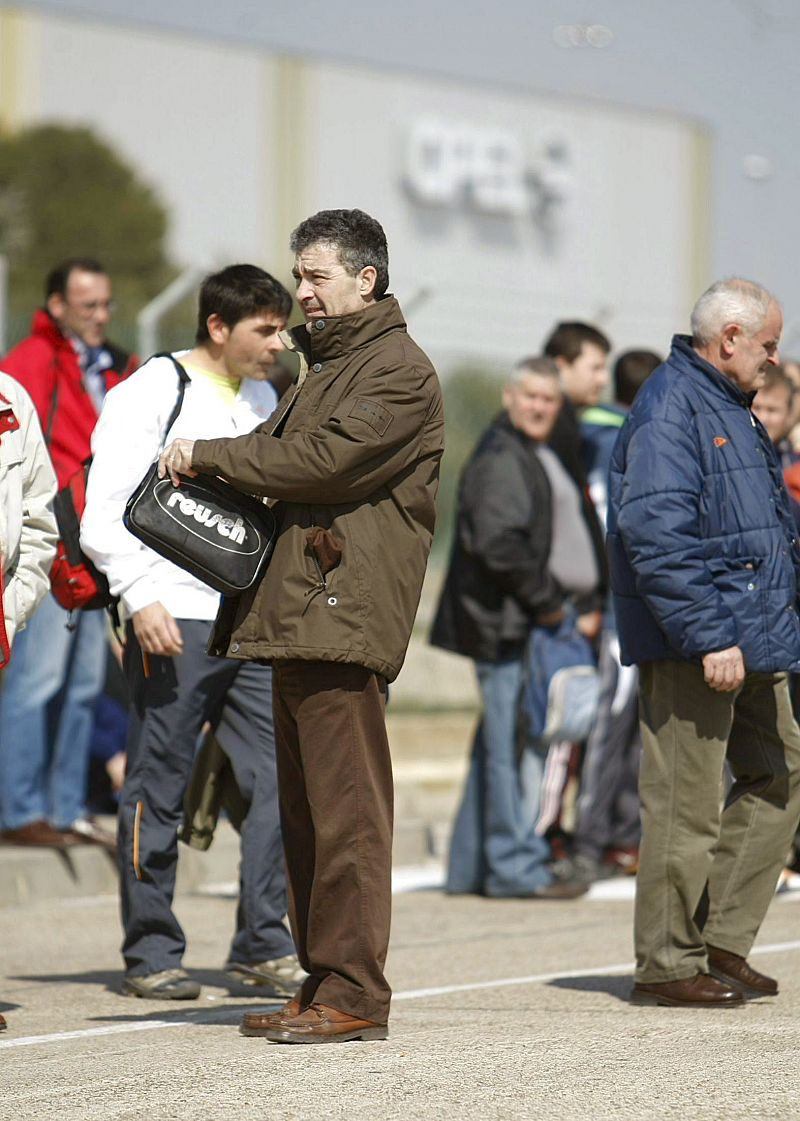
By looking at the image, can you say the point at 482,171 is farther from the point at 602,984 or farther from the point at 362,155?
the point at 602,984

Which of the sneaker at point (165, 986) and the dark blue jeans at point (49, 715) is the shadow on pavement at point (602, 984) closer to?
the sneaker at point (165, 986)

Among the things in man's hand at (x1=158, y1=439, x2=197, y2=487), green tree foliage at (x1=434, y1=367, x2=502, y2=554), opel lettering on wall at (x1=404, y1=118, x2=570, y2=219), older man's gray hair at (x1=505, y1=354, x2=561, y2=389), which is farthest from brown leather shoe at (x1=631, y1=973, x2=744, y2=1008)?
opel lettering on wall at (x1=404, y1=118, x2=570, y2=219)

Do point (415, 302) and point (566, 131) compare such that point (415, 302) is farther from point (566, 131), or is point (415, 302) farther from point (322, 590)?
point (566, 131)

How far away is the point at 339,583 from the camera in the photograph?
18.3 feet

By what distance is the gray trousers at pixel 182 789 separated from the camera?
272 inches

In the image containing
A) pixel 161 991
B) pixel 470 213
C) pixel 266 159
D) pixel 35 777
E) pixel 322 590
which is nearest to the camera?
pixel 322 590

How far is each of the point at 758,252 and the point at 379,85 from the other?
38.4 feet

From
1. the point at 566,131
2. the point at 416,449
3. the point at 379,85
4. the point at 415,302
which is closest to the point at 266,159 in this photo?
the point at 379,85

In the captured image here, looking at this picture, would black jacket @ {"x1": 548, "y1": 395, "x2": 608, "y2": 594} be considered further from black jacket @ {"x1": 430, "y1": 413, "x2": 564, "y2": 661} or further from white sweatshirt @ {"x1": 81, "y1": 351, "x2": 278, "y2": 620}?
white sweatshirt @ {"x1": 81, "y1": 351, "x2": 278, "y2": 620}

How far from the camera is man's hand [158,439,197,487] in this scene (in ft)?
19.0

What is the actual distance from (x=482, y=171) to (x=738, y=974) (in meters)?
46.9

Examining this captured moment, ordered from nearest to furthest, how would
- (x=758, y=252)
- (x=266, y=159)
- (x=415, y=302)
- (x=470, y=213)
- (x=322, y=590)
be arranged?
1. (x=322, y=590)
2. (x=415, y=302)
3. (x=758, y=252)
4. (x=266, y=159)
5. (x=470, y=213)

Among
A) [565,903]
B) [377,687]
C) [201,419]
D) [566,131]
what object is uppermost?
[566,131]

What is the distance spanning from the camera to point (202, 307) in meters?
7.11
